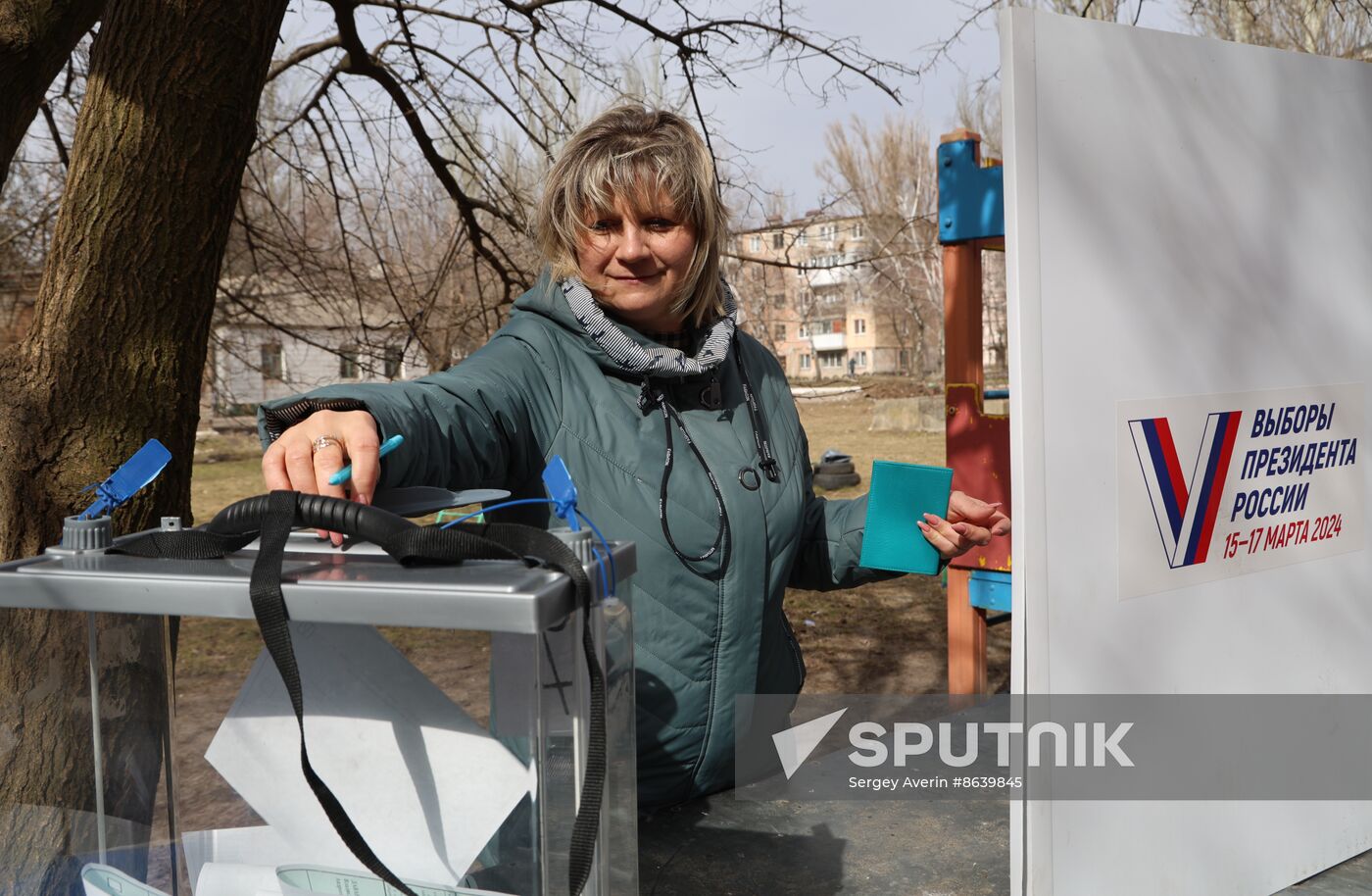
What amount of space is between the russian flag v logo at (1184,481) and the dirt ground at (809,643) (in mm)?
1148

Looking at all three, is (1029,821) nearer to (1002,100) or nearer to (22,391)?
(1002,100)

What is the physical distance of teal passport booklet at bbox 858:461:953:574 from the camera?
173cm

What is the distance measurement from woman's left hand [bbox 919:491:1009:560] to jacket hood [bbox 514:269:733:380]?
16.8 inches

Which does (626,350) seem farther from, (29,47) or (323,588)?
(29,47)

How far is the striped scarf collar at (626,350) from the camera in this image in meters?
1.69

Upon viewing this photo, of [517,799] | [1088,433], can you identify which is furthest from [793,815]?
[517,799]

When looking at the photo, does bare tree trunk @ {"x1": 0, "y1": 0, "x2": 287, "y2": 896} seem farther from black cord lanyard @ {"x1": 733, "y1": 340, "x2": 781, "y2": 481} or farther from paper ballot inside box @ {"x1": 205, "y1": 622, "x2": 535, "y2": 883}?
paper ballot inside box @ {"x1": 205, "y1": 622, "x2": 535, "y2": 883}

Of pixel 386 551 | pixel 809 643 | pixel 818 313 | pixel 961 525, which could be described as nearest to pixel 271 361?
pixel 809 643

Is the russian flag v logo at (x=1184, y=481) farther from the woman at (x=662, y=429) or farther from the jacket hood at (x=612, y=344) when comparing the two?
the jacket hood at (x=612, y=344)

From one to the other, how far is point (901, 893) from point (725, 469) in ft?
2.18

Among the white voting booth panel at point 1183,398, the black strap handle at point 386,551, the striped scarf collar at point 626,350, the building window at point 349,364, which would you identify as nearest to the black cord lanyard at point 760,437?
the striped scarf collar at point 626,350

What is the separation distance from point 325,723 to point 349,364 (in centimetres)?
509

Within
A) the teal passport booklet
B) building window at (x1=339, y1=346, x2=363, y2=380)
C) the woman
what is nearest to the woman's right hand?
the woman

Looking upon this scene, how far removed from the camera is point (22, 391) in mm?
2436
